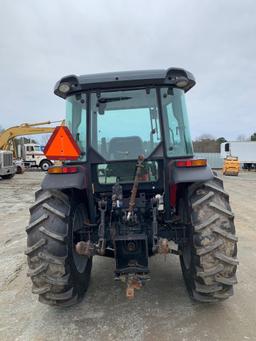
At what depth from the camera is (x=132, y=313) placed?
12.4 feet

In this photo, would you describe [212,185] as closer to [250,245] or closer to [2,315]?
[2,315]

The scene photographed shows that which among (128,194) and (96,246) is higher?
(128,194)

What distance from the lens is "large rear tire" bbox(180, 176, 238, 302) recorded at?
3475 mm

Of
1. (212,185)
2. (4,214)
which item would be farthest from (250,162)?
(212,185)

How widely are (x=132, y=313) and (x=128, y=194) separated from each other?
1.22m

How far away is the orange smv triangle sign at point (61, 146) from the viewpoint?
11.7 ft

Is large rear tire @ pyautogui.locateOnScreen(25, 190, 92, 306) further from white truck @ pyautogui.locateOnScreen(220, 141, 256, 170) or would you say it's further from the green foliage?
the green foliage

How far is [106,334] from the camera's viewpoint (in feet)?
11.0

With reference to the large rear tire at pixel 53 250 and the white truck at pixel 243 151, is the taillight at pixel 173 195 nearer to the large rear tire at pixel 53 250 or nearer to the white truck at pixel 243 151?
the large rear tire at pixel 53 250

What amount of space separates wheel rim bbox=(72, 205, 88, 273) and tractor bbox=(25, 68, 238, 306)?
0.02 metres

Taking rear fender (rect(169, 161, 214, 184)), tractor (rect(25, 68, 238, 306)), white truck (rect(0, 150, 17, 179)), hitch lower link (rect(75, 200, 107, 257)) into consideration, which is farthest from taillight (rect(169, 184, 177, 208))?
white truck (rect(0, 150, 17, 179))

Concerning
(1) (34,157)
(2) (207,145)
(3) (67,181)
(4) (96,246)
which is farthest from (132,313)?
(2) (207,145)

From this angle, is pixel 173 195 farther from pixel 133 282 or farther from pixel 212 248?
pixel 133 282

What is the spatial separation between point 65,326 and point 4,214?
7971 mm
